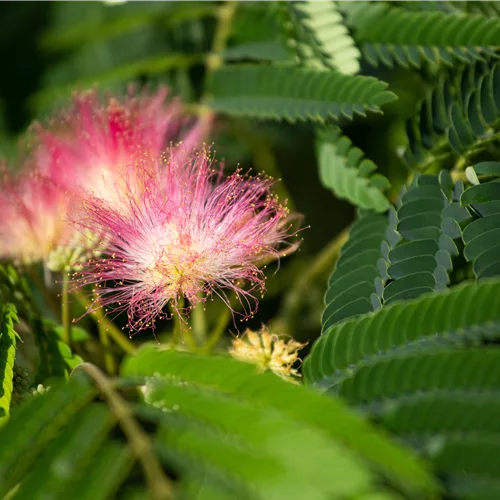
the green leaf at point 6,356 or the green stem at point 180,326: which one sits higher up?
the green leaf at point 6,356

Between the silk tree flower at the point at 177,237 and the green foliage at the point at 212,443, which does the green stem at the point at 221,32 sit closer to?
the silk tree flower at the point at 177,237

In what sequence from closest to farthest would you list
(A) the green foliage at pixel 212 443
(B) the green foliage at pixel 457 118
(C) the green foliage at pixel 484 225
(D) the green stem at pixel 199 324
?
(A) the green foliage at pixel 212 443 < (C) the green foliage at pixel 484 225 < (B) the green foliage at pixel 457 118 < (D) the green stem at pixel 199 324

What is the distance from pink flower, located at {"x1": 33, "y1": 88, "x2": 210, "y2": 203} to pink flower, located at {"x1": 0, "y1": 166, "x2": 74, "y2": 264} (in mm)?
27

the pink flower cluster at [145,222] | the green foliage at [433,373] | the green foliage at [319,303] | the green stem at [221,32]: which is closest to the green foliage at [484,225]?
the green foliage at [319,303]

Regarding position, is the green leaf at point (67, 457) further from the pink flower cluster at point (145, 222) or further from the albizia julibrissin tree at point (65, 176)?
the albizia julibrissin tree at point (65, 176)

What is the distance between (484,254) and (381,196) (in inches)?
9.7

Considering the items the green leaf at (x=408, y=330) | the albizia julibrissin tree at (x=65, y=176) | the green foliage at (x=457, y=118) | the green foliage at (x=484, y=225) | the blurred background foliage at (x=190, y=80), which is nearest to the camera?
the green leaf at (x=408, y=330)

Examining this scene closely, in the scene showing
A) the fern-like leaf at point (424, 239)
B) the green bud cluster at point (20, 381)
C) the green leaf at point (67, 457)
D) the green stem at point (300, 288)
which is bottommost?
the green stem at point (300, 288)

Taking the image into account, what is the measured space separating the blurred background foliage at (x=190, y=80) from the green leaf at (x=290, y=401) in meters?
0.62

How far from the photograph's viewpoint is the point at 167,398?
2.07 feet

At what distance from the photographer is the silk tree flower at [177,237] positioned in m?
0.95

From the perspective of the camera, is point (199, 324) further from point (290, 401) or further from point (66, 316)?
point (290, 401)

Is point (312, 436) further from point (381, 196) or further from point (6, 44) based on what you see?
point (6, 44)

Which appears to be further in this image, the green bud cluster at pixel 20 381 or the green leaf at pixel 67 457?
the green bud cluster at pixel 20 381
